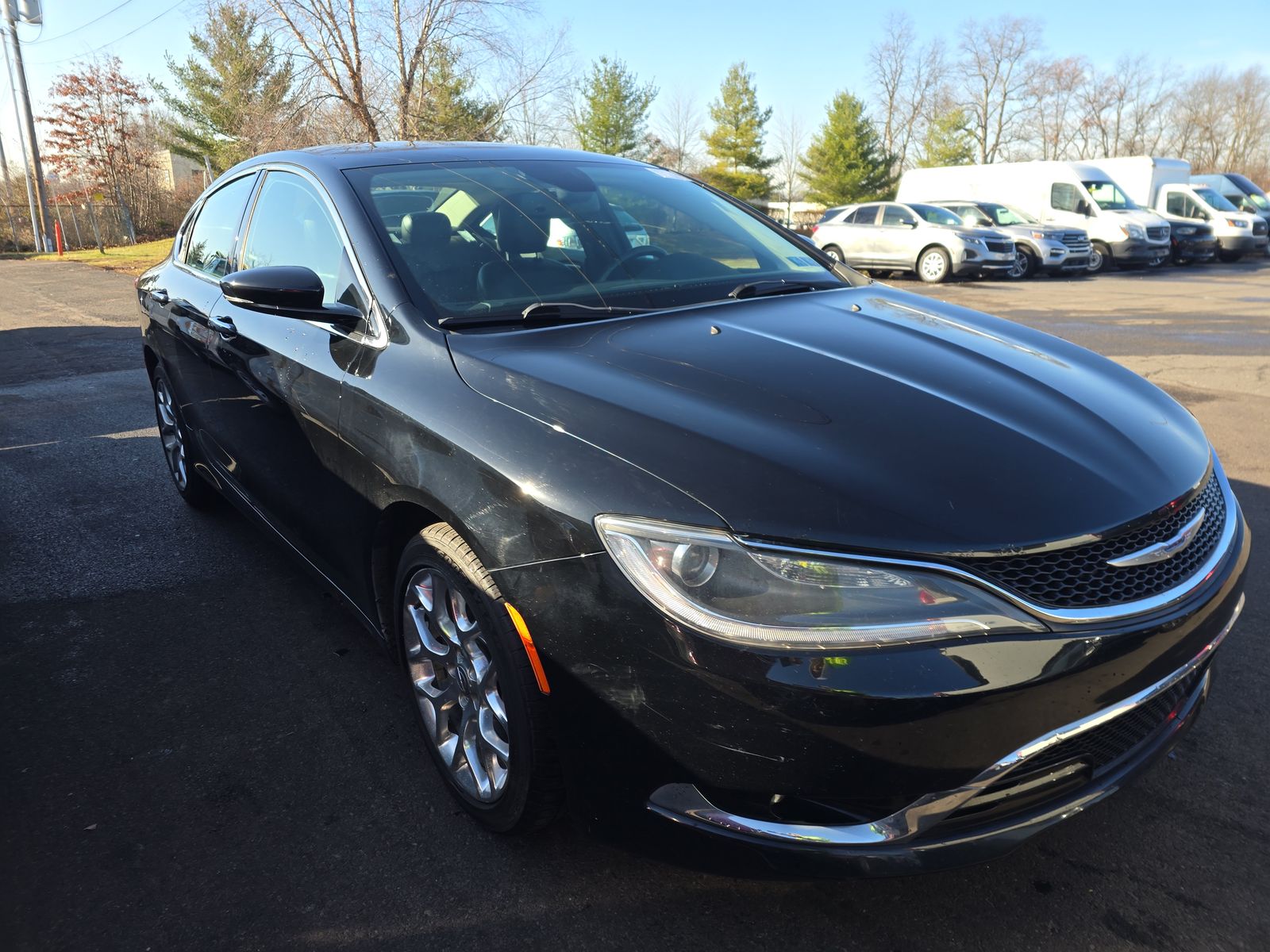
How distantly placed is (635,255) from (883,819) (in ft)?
6.45

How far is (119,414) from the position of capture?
6.92 metres

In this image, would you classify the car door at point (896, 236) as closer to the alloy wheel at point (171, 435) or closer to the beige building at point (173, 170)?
the alloy wheel at point (171, 435)

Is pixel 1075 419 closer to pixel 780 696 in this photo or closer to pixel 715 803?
pixel 780 696

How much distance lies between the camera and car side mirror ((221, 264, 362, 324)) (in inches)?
102

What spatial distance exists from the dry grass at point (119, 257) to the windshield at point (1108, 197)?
74.3 feet

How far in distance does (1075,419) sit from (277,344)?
2397mm

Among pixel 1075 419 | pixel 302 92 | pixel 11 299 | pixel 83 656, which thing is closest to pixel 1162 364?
pixel 1075 419

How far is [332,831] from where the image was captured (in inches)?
94.2

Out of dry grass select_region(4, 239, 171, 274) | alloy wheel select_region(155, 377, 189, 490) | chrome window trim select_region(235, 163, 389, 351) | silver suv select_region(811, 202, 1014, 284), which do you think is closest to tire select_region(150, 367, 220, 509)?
alloy wheel select_region(155, 377, 189, 490)

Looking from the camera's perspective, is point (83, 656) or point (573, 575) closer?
point (573, 575)

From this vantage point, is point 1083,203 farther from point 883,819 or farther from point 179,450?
point 883,819

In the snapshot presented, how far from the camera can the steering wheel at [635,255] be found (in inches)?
115

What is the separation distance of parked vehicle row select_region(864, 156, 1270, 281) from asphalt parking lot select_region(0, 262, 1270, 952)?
1682 cm

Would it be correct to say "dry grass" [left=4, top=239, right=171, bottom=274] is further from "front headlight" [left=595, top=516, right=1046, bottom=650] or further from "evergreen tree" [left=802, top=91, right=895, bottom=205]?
"evergreen tree" [left=802, top=91, right=895, bottom=205]
